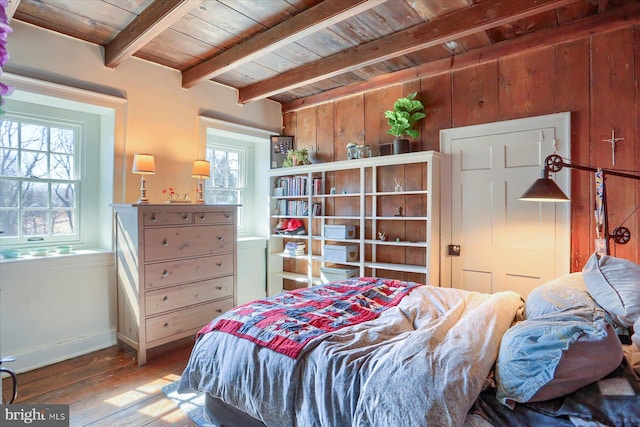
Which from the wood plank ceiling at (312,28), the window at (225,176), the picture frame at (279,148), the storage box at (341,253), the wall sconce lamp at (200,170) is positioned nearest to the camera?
the wood plank ceiling at (312,28)

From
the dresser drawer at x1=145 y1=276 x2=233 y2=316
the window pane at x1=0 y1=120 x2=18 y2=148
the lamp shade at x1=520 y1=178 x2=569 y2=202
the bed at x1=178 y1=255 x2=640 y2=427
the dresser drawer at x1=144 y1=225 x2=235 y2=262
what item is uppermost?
the window pane at x1=0 y1=120 x2=18 y2=148

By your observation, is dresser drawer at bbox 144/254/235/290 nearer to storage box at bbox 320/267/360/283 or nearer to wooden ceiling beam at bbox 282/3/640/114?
storage box at bbox 320/267/360/283

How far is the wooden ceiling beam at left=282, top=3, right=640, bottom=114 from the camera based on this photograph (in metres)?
2.44

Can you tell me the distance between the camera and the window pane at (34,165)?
2.84m

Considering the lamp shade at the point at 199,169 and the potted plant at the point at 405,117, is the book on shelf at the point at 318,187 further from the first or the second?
the lamp shade at the point at 199,169

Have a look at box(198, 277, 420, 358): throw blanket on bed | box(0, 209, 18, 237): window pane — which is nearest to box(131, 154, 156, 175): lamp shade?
box(0, 209, 18, 237): window pane

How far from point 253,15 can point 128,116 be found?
150cm

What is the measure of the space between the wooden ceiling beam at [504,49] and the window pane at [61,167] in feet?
8.67

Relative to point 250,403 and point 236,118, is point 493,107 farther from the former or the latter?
point 250,403

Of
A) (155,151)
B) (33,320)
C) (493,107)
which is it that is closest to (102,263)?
(33,320)

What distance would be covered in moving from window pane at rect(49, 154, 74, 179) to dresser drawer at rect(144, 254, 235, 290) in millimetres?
1205

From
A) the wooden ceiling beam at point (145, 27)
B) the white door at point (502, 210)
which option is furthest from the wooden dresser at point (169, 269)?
the white door at point (502, 210)

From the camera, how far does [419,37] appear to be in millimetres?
2607

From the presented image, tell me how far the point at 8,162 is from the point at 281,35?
240cm
